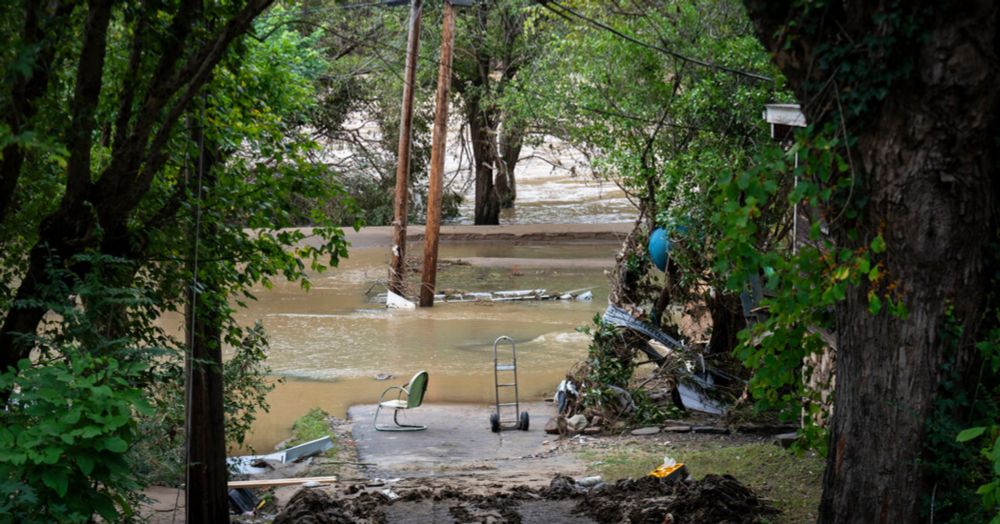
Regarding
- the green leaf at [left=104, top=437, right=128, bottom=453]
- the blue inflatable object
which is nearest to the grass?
the blue inflatable object

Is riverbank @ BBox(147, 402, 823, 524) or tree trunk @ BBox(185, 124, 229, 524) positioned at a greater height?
tree trunk @ BBox(185, 124, 229, 524)

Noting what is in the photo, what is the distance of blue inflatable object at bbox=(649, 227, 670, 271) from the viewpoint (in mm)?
15352

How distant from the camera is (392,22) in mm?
30469

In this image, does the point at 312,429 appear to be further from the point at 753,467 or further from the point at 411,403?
Answer: the point at 753,467

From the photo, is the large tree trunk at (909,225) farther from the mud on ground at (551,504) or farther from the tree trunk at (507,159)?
the tree trunk at (507,159)

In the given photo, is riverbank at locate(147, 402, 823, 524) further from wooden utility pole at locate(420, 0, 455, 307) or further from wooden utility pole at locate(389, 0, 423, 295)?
wooden utility pole at locate(389, 0, 423, 295)

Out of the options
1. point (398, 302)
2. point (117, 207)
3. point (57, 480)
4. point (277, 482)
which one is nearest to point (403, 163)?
point (398, 302)

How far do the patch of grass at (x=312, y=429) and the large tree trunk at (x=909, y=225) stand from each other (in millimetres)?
Answer: 7593

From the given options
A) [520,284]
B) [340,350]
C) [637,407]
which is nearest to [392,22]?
[520,284]

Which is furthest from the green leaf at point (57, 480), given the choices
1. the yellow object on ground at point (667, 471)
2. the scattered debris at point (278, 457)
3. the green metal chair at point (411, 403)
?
the green metal chair at point (411, 403)

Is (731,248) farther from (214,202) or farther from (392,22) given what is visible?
(392,22)

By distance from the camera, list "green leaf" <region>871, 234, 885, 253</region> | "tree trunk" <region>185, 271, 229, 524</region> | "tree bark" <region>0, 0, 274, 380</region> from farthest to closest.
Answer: "tree trunk" <region>185, 271, 229, 524</region> < "tree bark" <region>0, 0, 274, 380</region> < "green leaf" <region>871, 234, 885, 253</region>

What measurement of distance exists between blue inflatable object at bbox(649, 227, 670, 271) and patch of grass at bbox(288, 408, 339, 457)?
5.13 metres

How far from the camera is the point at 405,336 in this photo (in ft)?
71.7
